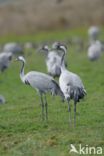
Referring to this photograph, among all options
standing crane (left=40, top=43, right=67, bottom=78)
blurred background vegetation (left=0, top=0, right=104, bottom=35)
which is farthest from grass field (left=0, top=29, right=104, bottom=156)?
blurred background vegetation (left=0, top=0, right=104, bottom=35)

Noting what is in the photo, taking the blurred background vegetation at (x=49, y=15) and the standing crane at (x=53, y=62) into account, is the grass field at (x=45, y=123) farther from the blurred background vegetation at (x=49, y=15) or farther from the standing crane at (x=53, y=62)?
the blurred background vegetation at (x=49, y=15)

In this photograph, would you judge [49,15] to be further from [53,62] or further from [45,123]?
[45,123]

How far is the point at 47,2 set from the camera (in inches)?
2087

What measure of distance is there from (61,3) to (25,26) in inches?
236

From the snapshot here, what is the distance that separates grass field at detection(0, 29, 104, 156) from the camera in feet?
38.3

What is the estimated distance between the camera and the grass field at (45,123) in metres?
11.7

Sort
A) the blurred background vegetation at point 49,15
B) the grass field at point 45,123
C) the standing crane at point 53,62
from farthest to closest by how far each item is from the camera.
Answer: the blurred background vegetation at point 49,15 → the standing crane at point 53,62 → the grass field at point 45,123

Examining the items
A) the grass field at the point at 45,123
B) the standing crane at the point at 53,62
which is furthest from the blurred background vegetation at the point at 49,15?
the standing crane at the point at 53,62

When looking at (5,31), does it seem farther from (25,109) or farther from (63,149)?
(63,149)

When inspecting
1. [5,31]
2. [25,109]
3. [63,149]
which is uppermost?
[5,31]

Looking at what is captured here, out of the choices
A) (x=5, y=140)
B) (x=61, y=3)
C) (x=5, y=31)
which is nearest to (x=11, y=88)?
(x=5, y=140)

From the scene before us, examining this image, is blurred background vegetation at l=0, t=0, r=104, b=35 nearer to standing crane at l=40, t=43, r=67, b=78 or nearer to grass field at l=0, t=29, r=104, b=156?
grass field at l=0, t=29, r=104, b=156

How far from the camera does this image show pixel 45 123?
1384 centimetres

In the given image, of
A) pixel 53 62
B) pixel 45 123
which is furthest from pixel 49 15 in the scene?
pixel 45 123
